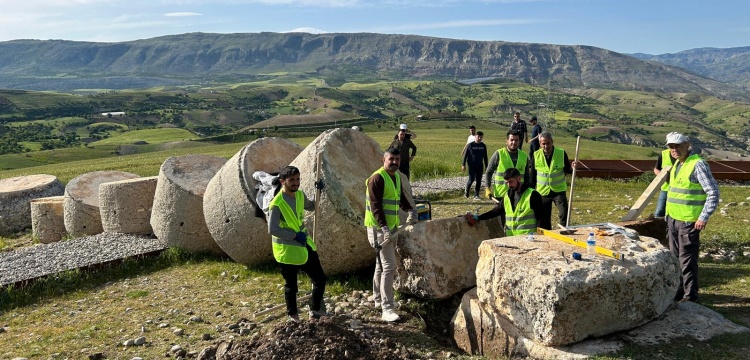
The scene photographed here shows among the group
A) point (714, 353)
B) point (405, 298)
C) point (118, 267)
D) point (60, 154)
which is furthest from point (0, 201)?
point (60, 154)

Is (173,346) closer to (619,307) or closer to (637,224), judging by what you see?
(619,307)

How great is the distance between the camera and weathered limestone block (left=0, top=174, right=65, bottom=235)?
20.2 m

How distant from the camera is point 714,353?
6840 mm

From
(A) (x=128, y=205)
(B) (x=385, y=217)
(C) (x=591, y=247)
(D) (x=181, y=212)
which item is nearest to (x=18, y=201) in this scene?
(A) (x=128, y=205)

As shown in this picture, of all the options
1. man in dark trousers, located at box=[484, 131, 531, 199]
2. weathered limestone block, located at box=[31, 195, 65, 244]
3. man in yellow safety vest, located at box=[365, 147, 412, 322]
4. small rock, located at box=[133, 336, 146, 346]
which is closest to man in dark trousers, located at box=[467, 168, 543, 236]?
man in yellow safety vest, located at box=[365, 147, 412, 322]

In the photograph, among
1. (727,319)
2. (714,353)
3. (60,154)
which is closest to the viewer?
(714,353)

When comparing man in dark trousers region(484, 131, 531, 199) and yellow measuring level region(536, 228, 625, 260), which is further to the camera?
man in dark trousers region(484, 131, 531, 199)

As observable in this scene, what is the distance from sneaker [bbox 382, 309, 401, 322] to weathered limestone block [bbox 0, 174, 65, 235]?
57.5 ft

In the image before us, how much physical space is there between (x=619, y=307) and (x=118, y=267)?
1051cm

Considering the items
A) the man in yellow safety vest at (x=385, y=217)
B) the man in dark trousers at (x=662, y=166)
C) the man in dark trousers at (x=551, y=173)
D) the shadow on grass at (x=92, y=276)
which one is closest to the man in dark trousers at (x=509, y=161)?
the man in dark trousers at (x=551, y=173)

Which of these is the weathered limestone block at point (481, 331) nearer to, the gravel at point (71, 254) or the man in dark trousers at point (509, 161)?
the man in dark trousers at point (509, 161)

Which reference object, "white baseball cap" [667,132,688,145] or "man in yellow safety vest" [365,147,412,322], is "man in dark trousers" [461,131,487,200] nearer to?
"white baseball cap" [667,132,688,145]

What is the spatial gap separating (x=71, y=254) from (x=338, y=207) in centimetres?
757

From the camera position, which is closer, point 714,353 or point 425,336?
point 714,353
